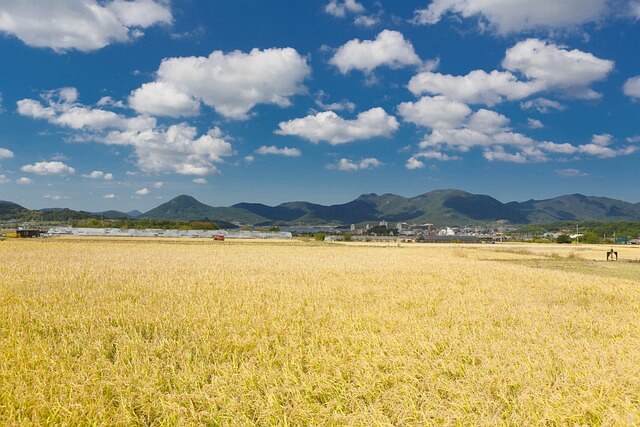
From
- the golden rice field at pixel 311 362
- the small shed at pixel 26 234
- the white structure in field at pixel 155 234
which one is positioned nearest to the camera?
the golden rice field at pixel 311 362

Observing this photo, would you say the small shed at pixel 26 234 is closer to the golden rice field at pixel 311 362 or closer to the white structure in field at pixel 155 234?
the white structure in field at pixel 155 234

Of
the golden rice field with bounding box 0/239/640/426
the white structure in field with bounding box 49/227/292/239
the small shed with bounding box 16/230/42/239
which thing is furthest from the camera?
the white structure in field with bounding box 49/227/292/239

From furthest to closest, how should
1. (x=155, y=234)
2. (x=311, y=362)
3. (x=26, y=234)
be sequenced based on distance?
(x=155, y=234) → (x=26, y=234) → (x=311, y=362)

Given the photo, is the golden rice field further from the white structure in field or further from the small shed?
the white structure in field

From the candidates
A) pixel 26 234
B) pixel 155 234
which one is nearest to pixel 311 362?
pixel 26 234

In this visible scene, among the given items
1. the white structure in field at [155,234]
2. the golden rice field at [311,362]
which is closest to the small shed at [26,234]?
the white structure in field at [155,234]

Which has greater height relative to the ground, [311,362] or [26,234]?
[26,234]

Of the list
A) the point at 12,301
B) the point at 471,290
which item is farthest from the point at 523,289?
the point at 12,301

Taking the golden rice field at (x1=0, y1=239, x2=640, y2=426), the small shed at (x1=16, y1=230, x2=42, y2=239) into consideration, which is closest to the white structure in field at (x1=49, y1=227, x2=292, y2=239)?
the small shed at (x1=16, y1=230, x2=42, y2=239)

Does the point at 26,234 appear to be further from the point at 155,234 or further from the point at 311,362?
the point at 311,362

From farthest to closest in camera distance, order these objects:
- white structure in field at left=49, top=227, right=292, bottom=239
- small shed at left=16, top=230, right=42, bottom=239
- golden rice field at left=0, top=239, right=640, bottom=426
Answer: white structure in field at left=49, top=227, right=292, bottom=239, small shed at left=16, top=230, right=42, bottom=239, golden rice field at left=0, top=239, right=640, bottom=426

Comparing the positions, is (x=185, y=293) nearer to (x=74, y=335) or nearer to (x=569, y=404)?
(x=74, y=335)

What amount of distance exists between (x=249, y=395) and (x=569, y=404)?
4.80 metres

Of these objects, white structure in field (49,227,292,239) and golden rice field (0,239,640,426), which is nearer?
golden rice field (0,239,640,426)
